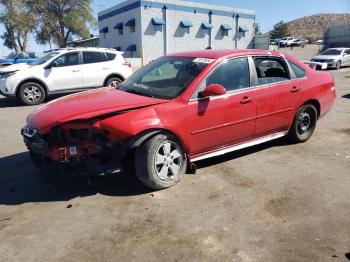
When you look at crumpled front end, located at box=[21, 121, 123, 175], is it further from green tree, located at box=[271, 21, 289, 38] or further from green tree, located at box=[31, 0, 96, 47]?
green tree, located at box=[271, 21, 289, 38]

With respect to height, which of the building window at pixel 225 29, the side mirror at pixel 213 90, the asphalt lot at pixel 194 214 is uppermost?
the building window at pixel 225 29

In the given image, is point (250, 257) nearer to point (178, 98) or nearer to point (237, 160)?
A: point (178, 98)

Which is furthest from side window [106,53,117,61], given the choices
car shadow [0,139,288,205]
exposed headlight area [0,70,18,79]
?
car shadow [0,139,288,205]

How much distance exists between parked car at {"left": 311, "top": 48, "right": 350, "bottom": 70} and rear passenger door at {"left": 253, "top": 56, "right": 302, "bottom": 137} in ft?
63.7

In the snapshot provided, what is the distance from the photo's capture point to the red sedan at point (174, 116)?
414 cm

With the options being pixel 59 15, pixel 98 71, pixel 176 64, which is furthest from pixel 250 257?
pixel 59 15

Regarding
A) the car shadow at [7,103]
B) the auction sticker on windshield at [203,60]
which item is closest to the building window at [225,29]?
the car shadow at [7,103]

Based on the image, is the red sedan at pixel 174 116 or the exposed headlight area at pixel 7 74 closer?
the red sedan at pixel 174 116

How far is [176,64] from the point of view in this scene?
5277 millimetres

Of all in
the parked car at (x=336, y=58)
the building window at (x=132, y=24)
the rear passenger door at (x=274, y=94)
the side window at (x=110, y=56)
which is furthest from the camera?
the building window at (x=132, y=24)

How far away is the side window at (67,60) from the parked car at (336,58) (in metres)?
17.4

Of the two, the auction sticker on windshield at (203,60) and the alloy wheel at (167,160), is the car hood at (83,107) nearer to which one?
the alloy wheel at (167,160)

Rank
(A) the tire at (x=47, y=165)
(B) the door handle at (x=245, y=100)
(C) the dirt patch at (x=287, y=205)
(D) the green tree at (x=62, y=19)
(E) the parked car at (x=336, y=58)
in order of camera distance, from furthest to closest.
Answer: (D) the green tree at (x=62, y=19)
(E) the parked car at (x=336, y=58)
(B) the door handle at (x=245, y=100)
(A) the tire at (x=47, y=165)
(C) the dirt patch at (x=287, y=205)

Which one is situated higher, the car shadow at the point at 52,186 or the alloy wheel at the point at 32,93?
the alloy wheel at the point at 32,93
